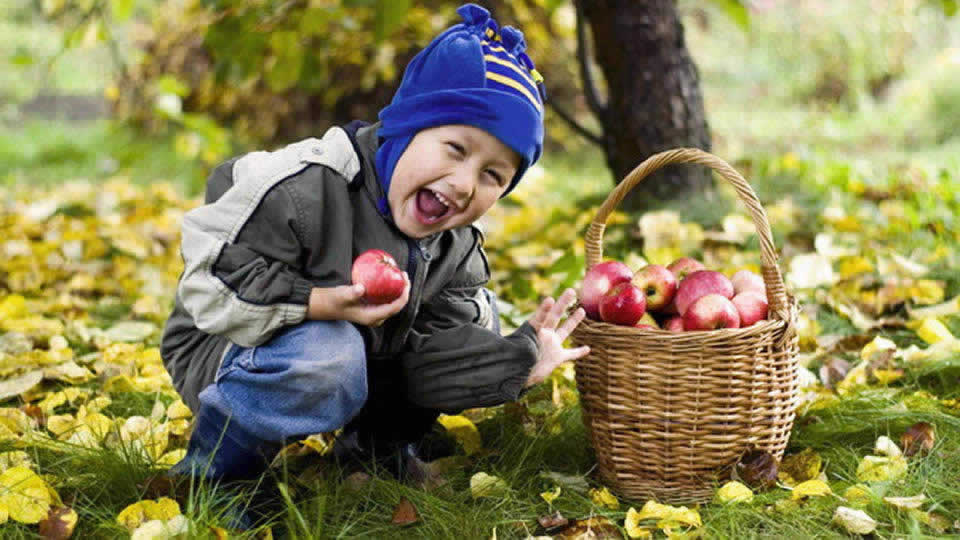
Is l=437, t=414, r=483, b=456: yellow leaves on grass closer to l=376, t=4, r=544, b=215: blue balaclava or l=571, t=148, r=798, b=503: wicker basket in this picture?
l=571, t=148, r=798, b=503: wicker basket

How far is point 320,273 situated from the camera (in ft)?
5.81

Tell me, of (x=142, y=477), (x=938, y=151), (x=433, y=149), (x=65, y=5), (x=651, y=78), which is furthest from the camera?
(x=938, y=151)

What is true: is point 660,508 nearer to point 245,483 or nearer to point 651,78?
point 245,483

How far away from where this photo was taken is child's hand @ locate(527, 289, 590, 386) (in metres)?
1.86

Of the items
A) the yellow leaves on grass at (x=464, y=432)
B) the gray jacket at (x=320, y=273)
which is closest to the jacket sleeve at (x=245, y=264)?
the gray jacket at (x=320, y=273)

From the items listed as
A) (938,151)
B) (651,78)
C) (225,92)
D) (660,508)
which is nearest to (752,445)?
(660,508)

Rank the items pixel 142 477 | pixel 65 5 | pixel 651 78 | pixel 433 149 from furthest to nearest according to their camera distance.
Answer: pixel 65 5
pixel 651 78
pixel 142 477
pixel 433 149

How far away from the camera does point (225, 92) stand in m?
6.90

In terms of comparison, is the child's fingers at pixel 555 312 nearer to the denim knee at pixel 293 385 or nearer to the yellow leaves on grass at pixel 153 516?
the denim knee at pixel 293 385

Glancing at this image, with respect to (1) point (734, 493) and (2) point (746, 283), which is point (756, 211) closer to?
(2) point (746, 283)

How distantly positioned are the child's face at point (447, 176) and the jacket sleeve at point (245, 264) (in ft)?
0.67

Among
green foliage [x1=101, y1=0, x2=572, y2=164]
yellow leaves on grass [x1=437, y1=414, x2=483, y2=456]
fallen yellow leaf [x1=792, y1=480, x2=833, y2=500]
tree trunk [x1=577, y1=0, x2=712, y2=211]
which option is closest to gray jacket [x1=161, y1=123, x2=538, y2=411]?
yellow leaves on grass [x1=437, y1=414, x2=483, y2=456]

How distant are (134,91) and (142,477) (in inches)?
240

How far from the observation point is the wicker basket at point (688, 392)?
1.80 meters
